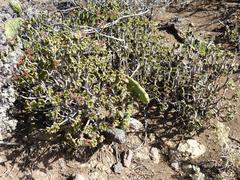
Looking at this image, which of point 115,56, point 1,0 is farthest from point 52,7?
point 115,56

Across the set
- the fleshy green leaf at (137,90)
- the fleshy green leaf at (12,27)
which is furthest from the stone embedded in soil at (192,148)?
the fleshy green leaf at (12,27)

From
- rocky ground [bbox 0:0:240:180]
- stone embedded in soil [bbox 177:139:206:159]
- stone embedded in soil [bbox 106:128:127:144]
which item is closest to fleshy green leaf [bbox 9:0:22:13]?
rocky ground [bbox 0:0:240:180]

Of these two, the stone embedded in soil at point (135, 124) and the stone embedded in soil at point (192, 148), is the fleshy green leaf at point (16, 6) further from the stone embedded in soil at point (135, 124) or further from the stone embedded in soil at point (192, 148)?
the stone embedded in soil at point (192, 148)

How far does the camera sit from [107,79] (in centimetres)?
421

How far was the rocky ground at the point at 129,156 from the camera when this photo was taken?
4125 millimetres

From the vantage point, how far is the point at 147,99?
4227mm

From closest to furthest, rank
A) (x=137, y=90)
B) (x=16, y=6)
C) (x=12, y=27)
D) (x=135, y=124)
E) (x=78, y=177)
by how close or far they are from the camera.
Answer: (x=78, y=177), (x=137, y=90), (x=135, y=124), (x=12, y=27), (x=16, y=6)

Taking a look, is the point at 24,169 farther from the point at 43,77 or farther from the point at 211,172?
the point at 211,172

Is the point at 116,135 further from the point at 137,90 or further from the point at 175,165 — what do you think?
the point at 175,165

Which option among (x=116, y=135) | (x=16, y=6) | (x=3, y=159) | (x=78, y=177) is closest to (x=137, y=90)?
(x=116, y=135)

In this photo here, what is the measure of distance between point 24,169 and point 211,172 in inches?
67.2

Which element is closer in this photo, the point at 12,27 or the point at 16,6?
the point at 12,27

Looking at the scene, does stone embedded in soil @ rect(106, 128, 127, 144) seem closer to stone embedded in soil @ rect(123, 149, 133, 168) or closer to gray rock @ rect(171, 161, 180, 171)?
stone embedded in soil @ rect(123, 149, 133, 168)

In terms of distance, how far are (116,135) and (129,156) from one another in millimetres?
260
